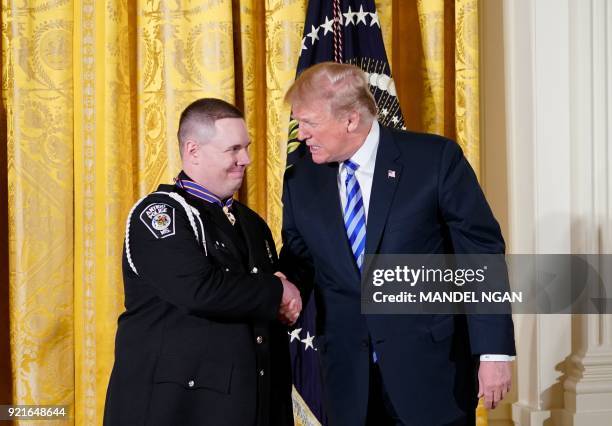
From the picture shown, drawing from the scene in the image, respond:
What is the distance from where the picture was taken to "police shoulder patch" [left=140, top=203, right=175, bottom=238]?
7.27 ft

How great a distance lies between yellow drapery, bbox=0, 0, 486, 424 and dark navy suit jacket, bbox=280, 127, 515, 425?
4.57ft

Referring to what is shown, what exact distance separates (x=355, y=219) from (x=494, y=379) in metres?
0.63

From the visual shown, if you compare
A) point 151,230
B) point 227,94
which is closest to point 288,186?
point 151,230

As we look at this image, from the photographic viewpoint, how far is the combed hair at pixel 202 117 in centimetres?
240

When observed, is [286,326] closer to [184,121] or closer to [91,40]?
[184,121]

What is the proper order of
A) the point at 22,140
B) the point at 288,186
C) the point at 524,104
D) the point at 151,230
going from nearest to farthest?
the point at 151,230 < the point at 288,186 < the point at 22,140 < the point at 524,104

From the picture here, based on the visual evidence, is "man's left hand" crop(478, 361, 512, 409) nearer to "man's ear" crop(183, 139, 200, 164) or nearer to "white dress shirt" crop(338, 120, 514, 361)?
"white dress shirt" crop(338, 120, 514, 361)

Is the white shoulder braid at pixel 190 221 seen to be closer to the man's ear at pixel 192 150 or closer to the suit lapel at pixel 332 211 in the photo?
the man's ear at pixel 192 150

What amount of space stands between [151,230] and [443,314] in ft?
3.00

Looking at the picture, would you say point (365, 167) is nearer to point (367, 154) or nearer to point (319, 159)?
point (367, 154)

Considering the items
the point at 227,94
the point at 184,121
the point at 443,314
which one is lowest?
the point at 443,314

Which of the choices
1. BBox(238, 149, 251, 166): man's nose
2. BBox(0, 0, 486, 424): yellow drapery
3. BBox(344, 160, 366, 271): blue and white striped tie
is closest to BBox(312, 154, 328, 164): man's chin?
BBox(344, 160, 366, 271): blue and white striped tie

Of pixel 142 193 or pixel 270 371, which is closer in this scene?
pixel 270 371

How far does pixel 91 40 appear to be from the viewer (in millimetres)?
3693
